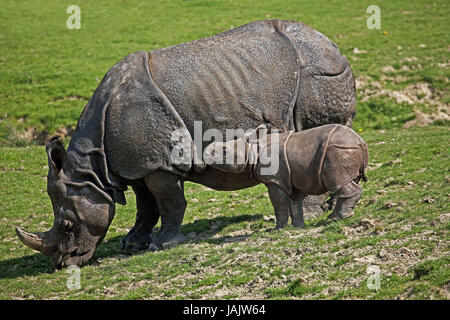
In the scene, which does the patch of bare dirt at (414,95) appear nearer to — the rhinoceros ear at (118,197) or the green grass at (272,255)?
the green grass at (272,255)

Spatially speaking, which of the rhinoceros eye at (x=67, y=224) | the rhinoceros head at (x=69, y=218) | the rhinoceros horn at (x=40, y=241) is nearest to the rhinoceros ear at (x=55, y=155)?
the rhinoceros head at (x=69, y=218)

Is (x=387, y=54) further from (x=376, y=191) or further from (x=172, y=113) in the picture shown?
(x=172, y=113)

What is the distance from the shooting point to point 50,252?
11406mm

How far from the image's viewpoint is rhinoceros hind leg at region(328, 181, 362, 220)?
10453 mm

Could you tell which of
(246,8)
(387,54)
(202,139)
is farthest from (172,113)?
(246,8)

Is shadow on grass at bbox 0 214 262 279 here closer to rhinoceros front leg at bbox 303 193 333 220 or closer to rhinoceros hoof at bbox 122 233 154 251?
rhinoceros hoof at bbox 122 233 154 251

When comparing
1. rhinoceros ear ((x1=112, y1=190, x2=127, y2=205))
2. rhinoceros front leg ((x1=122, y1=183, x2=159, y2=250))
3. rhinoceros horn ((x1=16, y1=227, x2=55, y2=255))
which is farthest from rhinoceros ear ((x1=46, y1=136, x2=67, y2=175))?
rhinoceros front leg ((x1=122, y1=183, x2=159, y2=250))

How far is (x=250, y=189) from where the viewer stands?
51.6 feet

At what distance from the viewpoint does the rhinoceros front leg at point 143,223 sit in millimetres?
12305

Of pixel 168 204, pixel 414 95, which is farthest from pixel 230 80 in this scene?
pixel 414 95

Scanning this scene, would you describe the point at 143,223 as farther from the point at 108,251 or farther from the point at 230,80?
the point at 230,80

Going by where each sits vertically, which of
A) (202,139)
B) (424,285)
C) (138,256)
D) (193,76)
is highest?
(193,76)

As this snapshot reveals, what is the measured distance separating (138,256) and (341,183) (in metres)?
3.34

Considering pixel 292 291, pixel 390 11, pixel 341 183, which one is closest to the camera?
pixel 292 291
